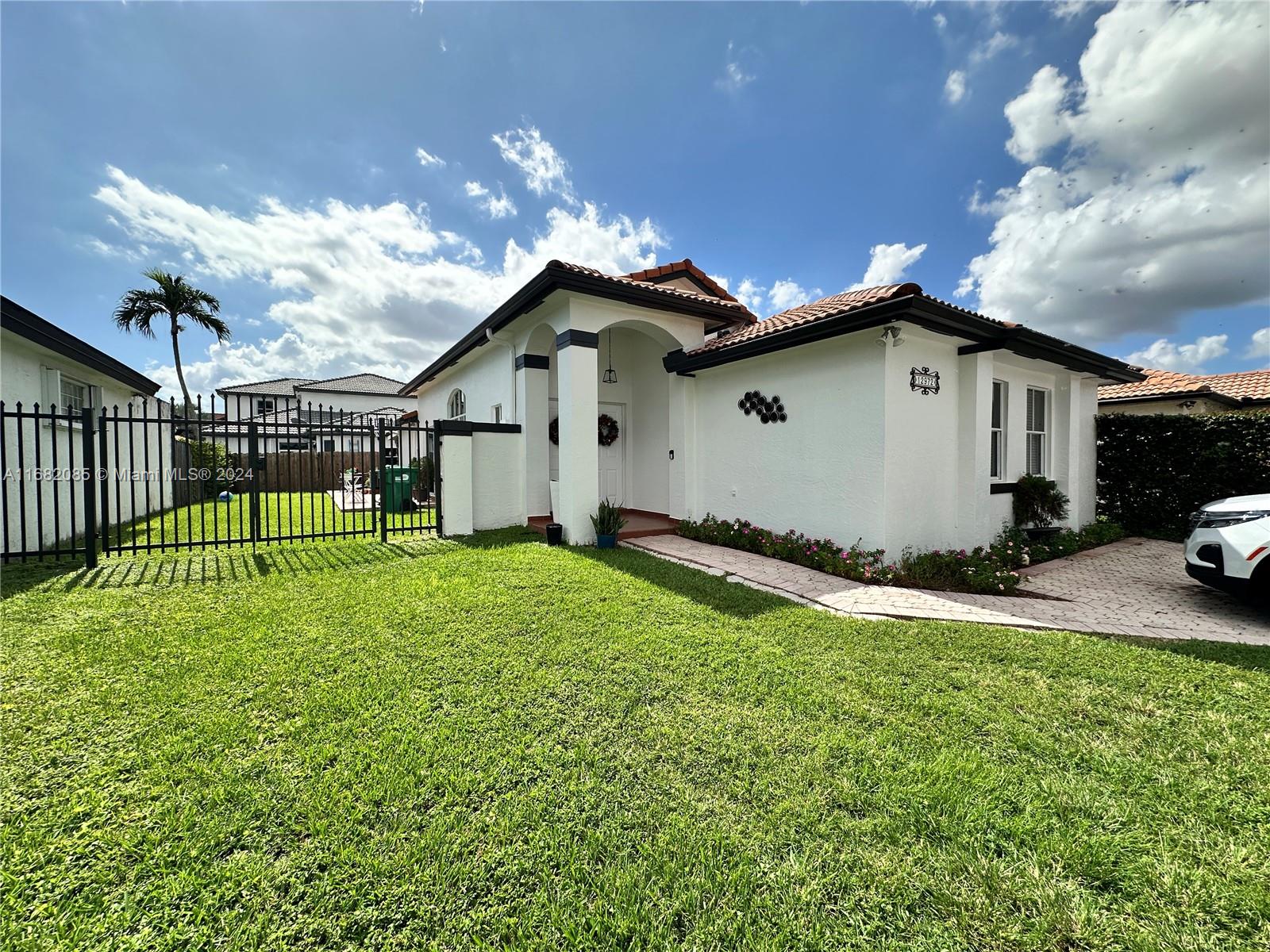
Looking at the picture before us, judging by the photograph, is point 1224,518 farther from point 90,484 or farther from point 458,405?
point 458,405

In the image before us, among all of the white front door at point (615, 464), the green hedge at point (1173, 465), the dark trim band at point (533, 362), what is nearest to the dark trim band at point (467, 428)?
the dark trim band at point (533, 362)

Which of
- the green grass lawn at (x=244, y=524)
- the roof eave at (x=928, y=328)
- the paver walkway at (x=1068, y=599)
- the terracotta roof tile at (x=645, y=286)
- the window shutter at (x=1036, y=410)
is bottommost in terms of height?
the paver walkway at (x=1068, y=599)

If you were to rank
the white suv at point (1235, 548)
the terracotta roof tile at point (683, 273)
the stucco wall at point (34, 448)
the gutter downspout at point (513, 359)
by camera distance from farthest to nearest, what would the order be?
1. the terracotta roof tile at point (683, 273)
2. the gutter downspout at point (513, 359)
3. the stucco wall at point (34, 448)
4. the white suv at point (1235, 548)

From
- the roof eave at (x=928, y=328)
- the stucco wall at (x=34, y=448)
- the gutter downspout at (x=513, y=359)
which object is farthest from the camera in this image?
the gutter downspout at (x=513, y=359)

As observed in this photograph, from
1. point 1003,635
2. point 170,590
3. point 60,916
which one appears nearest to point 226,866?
point 60,916

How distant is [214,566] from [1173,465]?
1694 centimetres

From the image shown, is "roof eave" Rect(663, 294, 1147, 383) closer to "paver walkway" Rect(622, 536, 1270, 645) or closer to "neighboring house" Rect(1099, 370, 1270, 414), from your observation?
"paver walkway" Rect(622, 536, 1270, 645)

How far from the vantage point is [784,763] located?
7.85 ft

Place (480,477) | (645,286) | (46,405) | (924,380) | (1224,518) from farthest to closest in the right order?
(480,477), (645,286), (46,405), (924,380), (1224,518)

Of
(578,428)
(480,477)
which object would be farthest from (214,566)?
(578,428)

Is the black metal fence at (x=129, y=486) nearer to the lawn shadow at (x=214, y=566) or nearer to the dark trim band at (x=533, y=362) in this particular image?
the lawn shadow at (x=214, y=566)

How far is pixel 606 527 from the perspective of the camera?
7.48m

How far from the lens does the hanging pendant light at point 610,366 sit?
10.6m

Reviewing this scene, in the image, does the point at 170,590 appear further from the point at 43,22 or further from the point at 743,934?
the point at 43,22
